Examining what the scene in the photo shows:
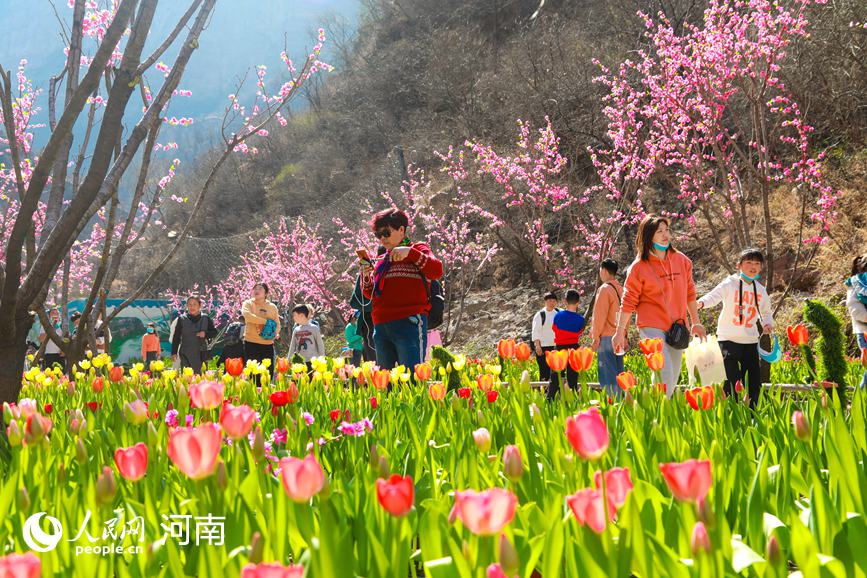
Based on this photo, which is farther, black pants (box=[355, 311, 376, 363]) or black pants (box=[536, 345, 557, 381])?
black pants (box=[536, 345, 557, 381])

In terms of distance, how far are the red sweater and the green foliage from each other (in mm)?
2352

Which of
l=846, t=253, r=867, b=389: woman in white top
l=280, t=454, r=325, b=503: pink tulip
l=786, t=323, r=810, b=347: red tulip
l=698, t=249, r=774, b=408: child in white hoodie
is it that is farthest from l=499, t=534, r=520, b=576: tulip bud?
l=846, t=253, r=867, b=389: woman in white top

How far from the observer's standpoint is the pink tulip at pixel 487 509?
960 mm

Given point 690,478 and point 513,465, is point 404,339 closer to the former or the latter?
point 513,465

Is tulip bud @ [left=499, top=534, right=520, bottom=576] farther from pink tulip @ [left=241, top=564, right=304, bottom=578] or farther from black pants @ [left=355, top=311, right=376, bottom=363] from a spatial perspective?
black pants @ [left=355, top=311, right=376, bottom=363]

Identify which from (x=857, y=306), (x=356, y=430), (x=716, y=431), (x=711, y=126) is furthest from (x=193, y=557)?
(x=711, y=126)

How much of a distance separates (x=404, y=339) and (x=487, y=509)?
12.8ft

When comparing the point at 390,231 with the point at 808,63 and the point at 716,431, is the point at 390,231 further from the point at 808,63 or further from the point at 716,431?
the point at 808,63

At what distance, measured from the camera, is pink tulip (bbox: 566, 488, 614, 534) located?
100cm

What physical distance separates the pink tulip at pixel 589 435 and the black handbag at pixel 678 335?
145 inches

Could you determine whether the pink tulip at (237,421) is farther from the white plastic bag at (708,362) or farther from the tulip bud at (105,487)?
the white plastic bag at (708,362)

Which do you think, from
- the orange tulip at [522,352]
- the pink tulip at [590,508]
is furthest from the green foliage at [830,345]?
the pink tulip at [590,508]

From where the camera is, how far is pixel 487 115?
23797mm

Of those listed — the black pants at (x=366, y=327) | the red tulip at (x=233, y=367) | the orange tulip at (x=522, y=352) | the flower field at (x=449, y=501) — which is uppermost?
the black pants at (x=366, y=327)
